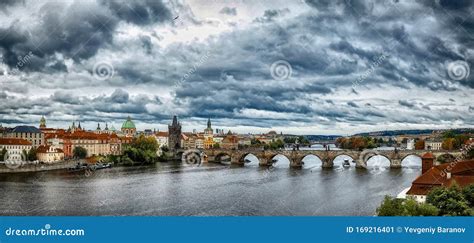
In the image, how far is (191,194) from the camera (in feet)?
25.0

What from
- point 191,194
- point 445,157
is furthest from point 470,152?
point 191,194

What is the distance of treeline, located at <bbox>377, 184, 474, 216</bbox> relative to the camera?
4.21 m

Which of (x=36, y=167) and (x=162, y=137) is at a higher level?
(x=162, y=137)

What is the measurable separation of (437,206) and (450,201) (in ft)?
0.42

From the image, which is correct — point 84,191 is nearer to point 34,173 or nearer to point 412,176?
point 34,173

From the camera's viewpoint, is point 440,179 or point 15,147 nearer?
point 440,179

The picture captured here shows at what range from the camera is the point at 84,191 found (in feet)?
25.8

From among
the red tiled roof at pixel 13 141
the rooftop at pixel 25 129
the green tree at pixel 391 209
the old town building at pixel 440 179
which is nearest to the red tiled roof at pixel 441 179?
the old town building at pixel 440 179

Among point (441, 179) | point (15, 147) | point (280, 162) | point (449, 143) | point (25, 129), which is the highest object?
point (25, 129)

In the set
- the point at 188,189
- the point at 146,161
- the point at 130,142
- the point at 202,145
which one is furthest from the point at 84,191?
the point at 202,145

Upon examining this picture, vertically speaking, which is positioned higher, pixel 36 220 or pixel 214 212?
pixel 36 220

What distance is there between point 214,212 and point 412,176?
18.2ft

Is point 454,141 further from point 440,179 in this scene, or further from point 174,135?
point 174,135

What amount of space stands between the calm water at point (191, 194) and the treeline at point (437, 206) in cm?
129
